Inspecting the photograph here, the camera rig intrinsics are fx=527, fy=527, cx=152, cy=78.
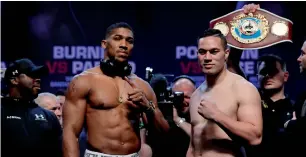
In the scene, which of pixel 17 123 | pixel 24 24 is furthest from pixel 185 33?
pixel 17 123

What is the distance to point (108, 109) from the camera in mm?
3189

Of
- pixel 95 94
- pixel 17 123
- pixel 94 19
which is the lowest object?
pixel 17 123

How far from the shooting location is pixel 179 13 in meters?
6.55

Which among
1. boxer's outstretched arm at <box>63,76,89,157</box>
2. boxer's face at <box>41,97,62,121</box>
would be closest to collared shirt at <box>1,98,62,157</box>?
boxer's face at <box>41,97,62,121</box>

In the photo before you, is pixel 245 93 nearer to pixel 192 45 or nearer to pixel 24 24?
pixel 192 45

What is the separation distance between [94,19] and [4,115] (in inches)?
119

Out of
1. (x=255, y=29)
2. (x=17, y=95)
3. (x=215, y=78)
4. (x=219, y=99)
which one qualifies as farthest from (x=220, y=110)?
(x=17, y=95)

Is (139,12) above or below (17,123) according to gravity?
above

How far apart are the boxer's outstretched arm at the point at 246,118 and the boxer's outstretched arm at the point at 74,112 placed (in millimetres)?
904

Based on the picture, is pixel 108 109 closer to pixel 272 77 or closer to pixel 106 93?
pixel 106 93

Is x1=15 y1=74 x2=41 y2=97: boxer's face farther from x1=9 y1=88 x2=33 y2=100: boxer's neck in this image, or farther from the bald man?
the bald man

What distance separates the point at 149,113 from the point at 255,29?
1.04 m

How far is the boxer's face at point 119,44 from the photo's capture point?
3.26 metres

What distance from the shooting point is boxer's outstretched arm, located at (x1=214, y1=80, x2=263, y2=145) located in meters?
2.66
